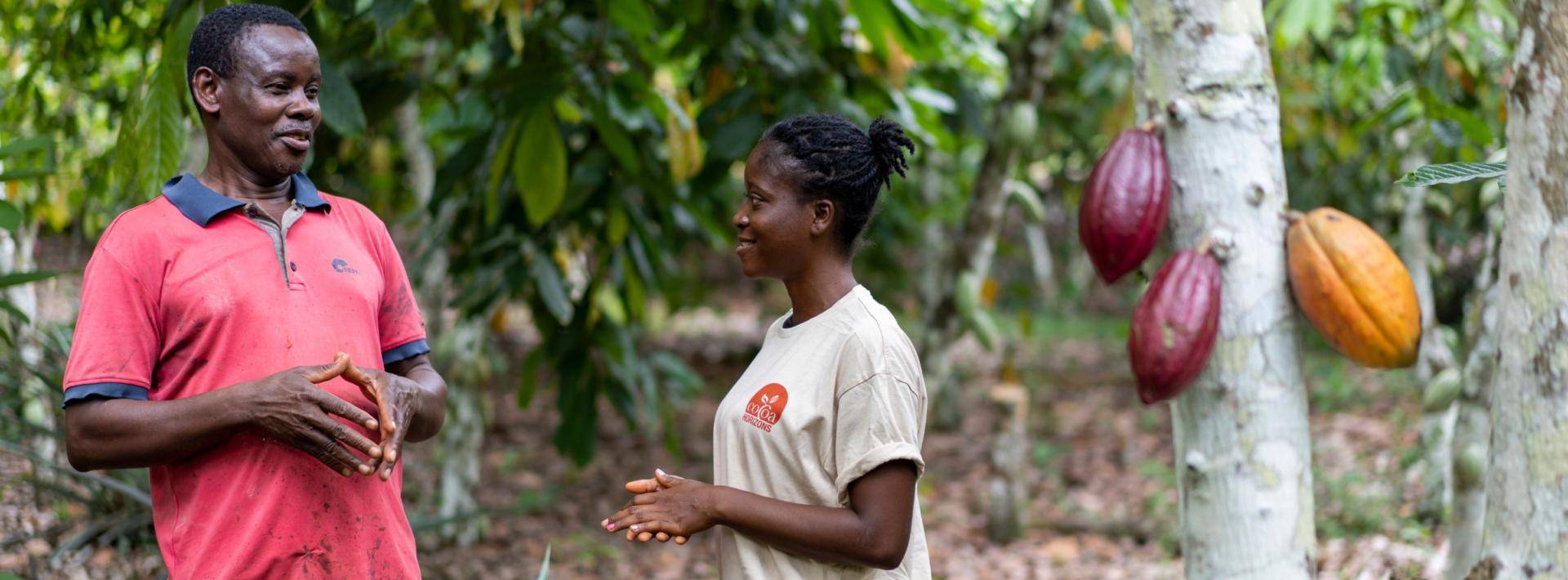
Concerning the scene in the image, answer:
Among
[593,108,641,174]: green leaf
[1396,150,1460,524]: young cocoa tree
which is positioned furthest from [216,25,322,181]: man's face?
[1396,150,1460,524]: young cocoa tree

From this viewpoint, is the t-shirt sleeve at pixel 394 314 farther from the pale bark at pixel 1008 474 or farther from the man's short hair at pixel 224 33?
the pale bark at pixel 1008 474

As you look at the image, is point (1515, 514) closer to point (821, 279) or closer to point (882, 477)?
point (882, 477)

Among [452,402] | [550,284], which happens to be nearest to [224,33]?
[550,284]

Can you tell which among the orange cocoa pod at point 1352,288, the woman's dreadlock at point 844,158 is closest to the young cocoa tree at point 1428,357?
the orange cocoa pod at point 1352,288

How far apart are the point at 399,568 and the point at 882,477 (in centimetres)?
61

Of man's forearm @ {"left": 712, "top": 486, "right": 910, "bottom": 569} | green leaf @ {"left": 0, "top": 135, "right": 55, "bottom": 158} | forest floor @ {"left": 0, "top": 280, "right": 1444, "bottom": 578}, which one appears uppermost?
green leaf @ {"left": 0, "top": 135, "right": 55, "bottom": 158}

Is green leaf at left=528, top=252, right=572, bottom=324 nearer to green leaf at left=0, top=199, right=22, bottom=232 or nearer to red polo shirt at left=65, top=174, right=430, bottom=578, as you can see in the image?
green leaf at left=0, top=199, right=22, bottom=232

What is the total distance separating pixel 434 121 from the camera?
159 inches

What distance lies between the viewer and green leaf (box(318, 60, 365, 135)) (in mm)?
2311

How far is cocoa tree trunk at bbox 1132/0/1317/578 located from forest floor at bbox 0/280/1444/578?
168 centimetres

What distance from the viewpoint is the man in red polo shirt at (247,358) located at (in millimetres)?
1354

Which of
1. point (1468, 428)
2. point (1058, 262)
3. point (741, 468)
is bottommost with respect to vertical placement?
point (1058, 262)

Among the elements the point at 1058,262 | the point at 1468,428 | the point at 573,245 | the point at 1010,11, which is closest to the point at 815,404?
the point at 1468,428

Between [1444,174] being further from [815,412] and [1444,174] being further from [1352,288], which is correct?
[815,412]
